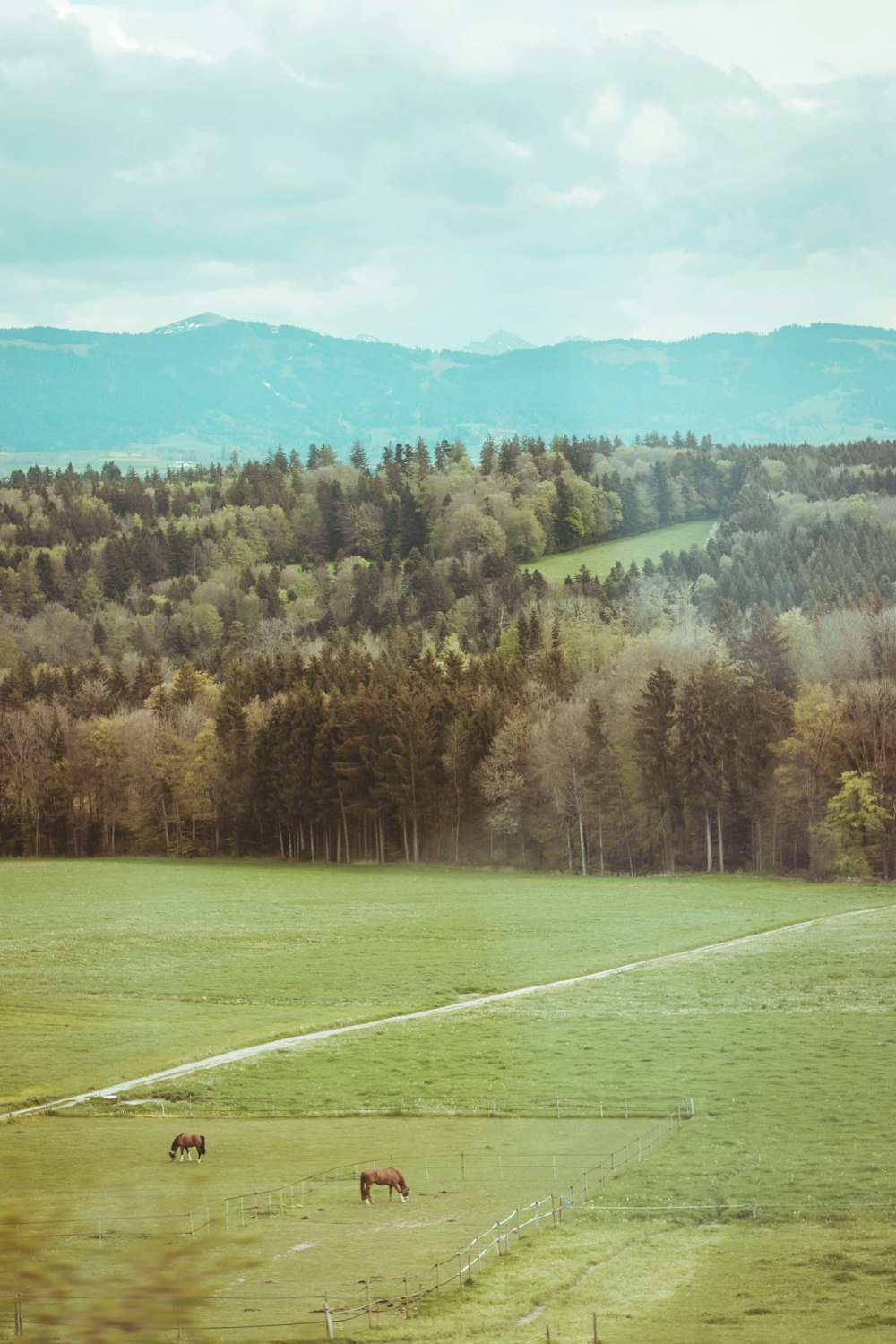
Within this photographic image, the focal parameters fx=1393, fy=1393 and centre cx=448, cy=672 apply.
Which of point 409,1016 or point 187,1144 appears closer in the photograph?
point 187,1144

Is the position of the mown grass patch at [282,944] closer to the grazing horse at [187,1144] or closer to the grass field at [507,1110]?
the grass field at [507,1110]

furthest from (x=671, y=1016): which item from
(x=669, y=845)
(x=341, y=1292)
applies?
(x=669, y=845)

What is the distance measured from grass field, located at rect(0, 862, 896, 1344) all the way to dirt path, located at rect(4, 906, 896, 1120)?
0.87 meters

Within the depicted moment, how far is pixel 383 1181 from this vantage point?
25.0 meters

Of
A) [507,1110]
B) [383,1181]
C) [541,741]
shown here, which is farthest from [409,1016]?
[541,741]

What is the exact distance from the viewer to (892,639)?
4090 inches

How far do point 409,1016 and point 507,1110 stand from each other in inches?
549

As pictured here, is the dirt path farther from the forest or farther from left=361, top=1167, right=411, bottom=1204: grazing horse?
the forest

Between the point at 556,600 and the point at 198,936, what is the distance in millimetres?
105498

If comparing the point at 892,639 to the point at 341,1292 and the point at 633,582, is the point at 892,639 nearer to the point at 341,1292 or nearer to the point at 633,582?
the point at 633,582

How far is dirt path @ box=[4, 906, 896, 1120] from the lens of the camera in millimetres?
34656

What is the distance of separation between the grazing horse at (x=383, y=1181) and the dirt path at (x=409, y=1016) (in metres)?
11.0

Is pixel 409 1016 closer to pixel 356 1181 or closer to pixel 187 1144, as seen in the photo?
pixel 187 1144

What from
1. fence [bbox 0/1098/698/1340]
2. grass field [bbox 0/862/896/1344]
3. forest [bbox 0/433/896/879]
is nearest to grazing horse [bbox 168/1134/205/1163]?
grass field [bbox 0/862/896/1344]
